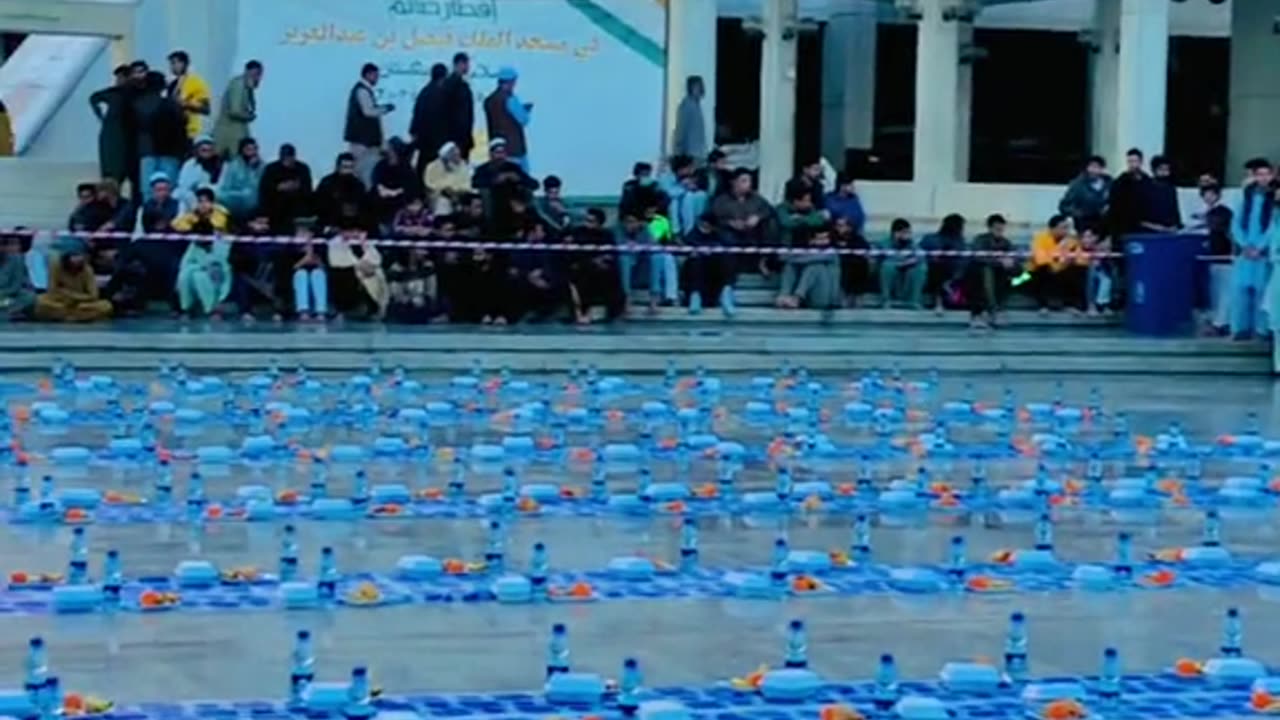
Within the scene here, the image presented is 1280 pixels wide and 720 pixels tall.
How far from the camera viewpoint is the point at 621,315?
2216cm

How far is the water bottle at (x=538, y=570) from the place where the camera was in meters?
10.2

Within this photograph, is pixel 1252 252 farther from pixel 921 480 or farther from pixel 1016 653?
pixel 1016 653

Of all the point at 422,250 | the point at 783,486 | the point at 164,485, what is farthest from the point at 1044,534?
the point at 422,250

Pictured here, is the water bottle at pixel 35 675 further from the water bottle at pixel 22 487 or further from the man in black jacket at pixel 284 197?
the man in black jacket at pixel 284 197

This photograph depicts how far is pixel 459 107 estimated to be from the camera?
22.9 m

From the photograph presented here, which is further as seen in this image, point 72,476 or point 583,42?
point 583,42

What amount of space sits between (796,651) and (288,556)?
2863 millimetres

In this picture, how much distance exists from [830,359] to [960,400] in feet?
7.88

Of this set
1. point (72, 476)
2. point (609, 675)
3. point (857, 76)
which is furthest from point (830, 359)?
point (857, 76)

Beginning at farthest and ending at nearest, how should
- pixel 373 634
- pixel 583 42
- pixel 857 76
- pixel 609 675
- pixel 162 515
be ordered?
pixel 857 76 → pixel 583 42 → pixel 162 515 → pixel 373 634 → pixel 609 675

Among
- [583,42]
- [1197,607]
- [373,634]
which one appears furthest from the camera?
[583,42]

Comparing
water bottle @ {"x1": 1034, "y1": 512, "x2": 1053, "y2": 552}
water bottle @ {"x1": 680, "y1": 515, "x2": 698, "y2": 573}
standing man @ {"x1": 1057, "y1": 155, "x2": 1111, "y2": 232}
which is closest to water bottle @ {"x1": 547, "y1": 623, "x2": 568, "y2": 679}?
water bottle @ {"x1": 680, "y1": 515, "x2": 698, "y2": 573}

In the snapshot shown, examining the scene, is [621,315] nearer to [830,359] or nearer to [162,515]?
[830,359]

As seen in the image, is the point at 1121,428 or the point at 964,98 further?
the point at 964,98
